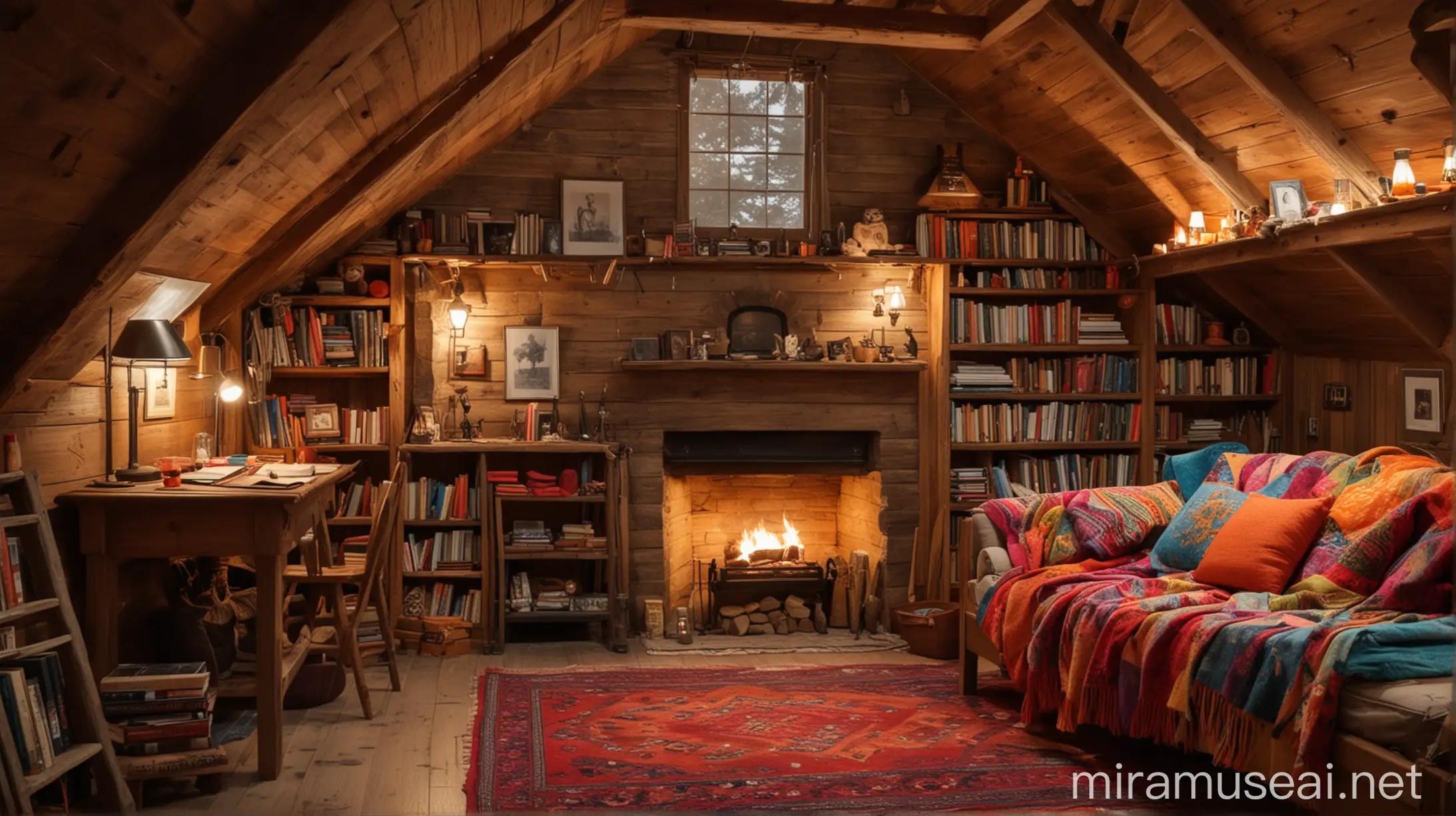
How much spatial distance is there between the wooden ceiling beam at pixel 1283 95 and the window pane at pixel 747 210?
2521 mm

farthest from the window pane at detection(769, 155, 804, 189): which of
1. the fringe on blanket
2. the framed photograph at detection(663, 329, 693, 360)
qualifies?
the fringe on blanket

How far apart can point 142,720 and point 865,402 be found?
3.93m

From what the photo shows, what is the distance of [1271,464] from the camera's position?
15.5ft

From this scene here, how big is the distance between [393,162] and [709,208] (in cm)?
228

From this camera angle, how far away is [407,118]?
14.8ft

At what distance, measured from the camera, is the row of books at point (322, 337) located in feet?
19.4

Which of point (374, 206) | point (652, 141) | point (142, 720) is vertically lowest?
point (142, 720)

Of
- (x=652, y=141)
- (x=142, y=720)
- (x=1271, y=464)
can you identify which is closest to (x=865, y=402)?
(x=652, y=141)

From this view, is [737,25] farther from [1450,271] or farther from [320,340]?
[1450,271]

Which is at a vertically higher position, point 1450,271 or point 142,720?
point 1450,271

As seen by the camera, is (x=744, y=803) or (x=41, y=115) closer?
(x=41, y=115)

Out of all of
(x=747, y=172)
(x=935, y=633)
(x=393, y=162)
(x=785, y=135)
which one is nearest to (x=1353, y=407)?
(x=935, y=633)

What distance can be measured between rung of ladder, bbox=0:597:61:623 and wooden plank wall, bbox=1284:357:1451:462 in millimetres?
5349

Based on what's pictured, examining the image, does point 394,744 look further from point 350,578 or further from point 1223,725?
point 1223,725
